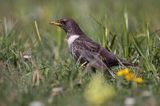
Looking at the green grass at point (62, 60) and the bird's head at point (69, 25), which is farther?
the bird's head at point (69, 25)

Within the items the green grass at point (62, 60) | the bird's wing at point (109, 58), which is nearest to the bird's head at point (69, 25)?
the green grass at point (62, 60)

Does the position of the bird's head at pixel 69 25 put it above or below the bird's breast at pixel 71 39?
above

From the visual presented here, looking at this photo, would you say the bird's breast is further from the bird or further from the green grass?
the green grass

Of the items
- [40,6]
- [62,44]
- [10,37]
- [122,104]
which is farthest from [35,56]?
[40,6]

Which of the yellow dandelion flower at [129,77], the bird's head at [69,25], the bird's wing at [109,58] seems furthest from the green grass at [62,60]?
the bird's head at [69,25]

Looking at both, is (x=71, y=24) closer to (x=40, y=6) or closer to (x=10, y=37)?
(x=10, y=37)

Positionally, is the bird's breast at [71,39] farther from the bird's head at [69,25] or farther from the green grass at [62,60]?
the green grass at [62,60]

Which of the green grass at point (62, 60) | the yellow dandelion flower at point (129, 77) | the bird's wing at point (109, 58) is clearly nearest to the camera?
the green grass at point (62, 60)

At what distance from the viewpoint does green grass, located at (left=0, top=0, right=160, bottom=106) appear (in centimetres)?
630

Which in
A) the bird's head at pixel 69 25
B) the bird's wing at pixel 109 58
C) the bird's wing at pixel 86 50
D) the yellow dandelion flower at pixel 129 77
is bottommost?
the bird's wing at pixel 109 58

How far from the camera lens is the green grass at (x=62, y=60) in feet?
20.7

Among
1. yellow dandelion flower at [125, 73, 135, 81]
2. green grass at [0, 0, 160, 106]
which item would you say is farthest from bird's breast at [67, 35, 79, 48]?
yellow dandelion flower at [125, 73, 135, 81]

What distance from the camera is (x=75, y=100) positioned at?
6.11m

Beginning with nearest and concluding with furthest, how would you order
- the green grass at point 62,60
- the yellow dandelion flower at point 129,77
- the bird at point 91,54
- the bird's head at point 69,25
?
the green grass at point 62,60 → the yellow dandelion flower at point 129,77 → the bird at point 91,54 → the bird's head at point 69,25
